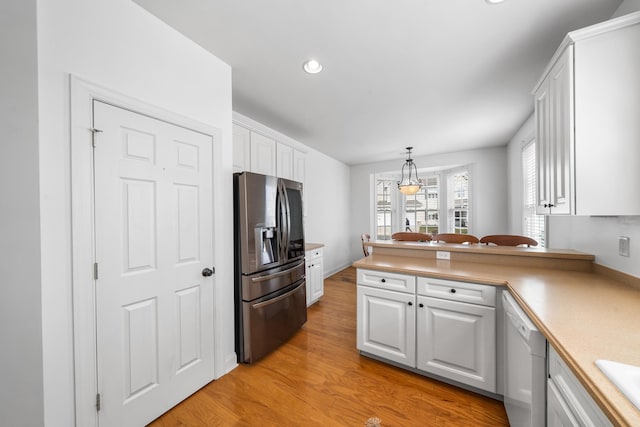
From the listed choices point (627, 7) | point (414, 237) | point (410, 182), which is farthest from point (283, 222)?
point (410, 182)

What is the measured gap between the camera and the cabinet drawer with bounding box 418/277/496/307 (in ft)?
5.43

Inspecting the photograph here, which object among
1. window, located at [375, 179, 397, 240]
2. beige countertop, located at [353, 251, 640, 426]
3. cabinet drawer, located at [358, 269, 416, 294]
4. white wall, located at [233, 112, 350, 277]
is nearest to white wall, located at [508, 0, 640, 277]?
beige countertop, located at [353, 251, 640, 426]

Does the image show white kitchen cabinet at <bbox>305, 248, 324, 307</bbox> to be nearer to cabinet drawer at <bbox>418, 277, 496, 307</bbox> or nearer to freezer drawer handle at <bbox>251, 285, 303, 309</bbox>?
freezer drawer handle at <bbox>251, 285, 303, 309</bbox>

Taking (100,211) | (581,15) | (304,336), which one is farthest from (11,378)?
(581,15)

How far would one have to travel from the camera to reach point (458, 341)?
5.76ft

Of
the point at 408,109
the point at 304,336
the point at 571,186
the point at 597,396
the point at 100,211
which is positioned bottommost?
the point at 304,336

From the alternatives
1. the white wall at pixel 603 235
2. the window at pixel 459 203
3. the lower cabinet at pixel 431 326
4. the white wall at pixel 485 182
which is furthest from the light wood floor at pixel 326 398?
the window at pixel 459 203

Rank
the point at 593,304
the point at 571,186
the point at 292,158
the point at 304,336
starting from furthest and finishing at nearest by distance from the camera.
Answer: the point at 292,158 < the point at 304,336 < the point at 571,186 < the point at 593,304

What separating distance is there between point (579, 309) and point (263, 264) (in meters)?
2.08

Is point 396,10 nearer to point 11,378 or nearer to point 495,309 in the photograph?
point 495,309

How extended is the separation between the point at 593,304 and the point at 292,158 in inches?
129

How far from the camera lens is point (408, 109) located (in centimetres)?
298

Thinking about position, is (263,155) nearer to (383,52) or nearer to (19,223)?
(383,52)

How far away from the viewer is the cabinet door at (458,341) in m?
1.66
